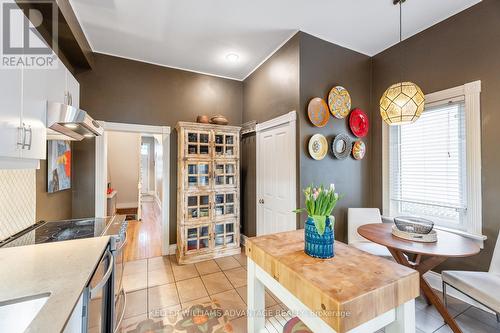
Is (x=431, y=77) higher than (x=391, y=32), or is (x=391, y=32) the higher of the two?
(x=391, y=32)

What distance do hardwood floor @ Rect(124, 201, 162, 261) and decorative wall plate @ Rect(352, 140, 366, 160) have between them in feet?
11.0

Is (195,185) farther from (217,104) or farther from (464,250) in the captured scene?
(464,250)

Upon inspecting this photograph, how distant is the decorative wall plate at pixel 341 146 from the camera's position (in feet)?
9.02

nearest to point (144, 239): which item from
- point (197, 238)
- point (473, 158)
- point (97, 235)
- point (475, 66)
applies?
point (197, 238)

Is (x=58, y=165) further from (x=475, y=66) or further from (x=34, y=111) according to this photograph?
(x=475, y=66)

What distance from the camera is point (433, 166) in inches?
98.6

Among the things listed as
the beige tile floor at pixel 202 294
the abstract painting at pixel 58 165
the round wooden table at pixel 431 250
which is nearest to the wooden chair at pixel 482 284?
the round wooden table at pixel 431 250

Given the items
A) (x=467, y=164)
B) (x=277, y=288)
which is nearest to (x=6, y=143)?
(x=277, y=288)

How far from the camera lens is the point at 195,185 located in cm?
319

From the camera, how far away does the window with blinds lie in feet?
7.54

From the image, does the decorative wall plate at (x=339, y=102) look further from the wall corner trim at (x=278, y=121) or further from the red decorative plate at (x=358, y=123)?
the wall corner trim at (x=278, y=121)

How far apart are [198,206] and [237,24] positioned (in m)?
2.46

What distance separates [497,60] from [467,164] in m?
Answer: 1.02

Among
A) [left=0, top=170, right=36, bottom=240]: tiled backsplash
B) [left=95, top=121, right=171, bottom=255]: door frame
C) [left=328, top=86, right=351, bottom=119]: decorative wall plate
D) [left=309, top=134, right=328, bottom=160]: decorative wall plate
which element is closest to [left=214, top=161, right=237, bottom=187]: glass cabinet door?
[left=95, top=121, right=171, bottom=255]: door frame
